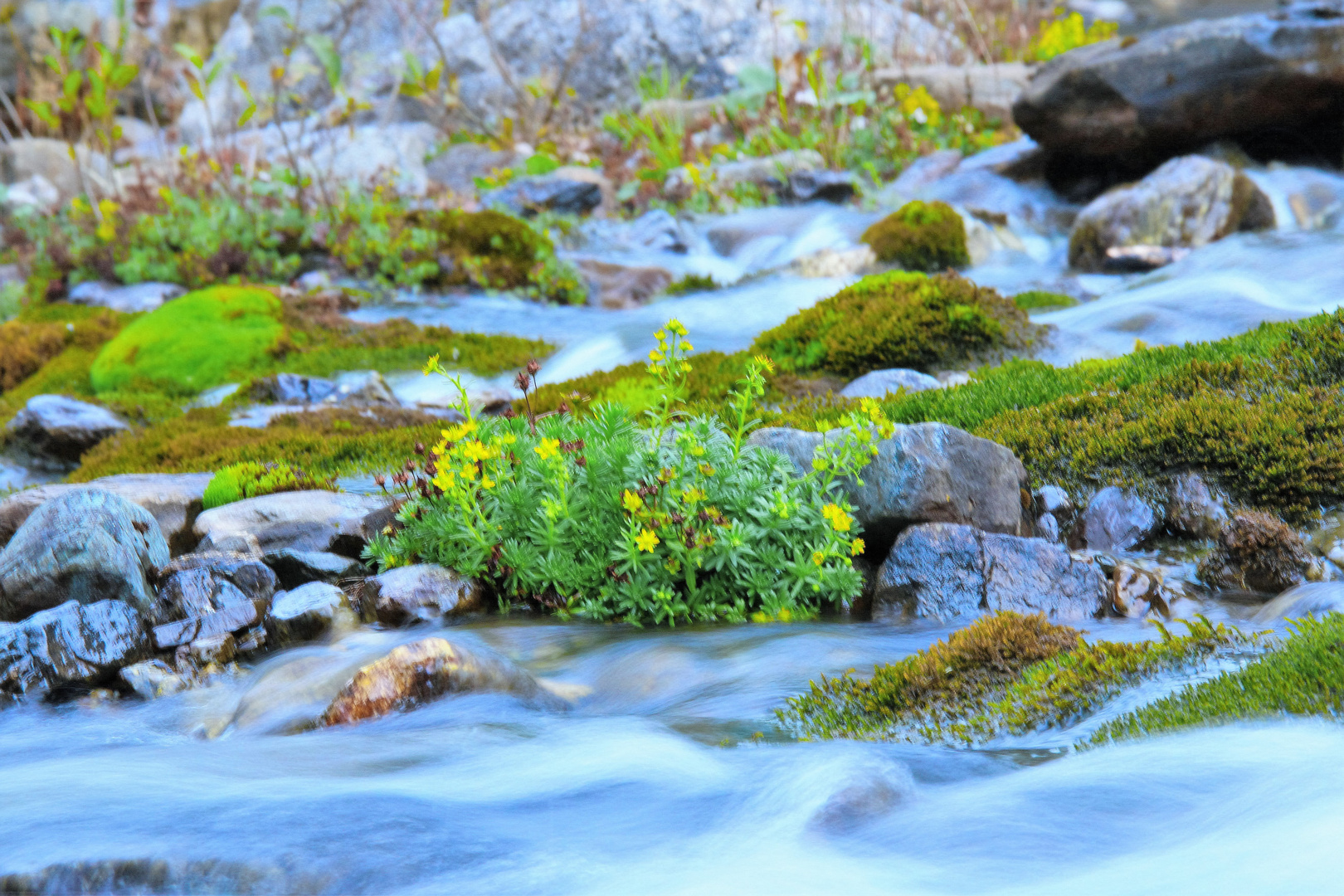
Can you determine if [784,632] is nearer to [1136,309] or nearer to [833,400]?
[833,400]

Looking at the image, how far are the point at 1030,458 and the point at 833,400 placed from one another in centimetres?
184

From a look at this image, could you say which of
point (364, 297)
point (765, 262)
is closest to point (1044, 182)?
point (765, 262)

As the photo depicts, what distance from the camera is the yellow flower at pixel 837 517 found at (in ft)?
14.8

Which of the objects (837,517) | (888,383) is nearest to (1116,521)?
(837,517)

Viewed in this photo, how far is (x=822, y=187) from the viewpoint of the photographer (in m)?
18.4

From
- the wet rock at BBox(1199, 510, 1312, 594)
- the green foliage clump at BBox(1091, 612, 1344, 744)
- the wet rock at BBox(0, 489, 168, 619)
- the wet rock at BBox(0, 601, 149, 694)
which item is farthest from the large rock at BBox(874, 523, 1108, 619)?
the wet rock at BBox(0, 489, 168, 619)

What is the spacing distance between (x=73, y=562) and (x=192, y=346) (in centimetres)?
775

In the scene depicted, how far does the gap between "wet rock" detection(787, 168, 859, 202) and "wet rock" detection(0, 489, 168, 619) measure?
14.9 meters

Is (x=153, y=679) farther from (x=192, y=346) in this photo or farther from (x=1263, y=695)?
(x=192, y=346)

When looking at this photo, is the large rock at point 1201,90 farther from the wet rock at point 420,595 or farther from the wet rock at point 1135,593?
the wet rock at point 420,595

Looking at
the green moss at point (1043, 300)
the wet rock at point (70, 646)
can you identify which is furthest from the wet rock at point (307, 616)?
the green moss at point (1043, 300)

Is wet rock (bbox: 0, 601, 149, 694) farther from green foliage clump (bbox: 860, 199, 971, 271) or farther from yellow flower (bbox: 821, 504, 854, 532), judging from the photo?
green foliage clump (bbox: 860, 199, 971, 271)

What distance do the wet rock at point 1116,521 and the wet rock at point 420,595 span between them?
320cm

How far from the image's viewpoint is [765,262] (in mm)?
16250
